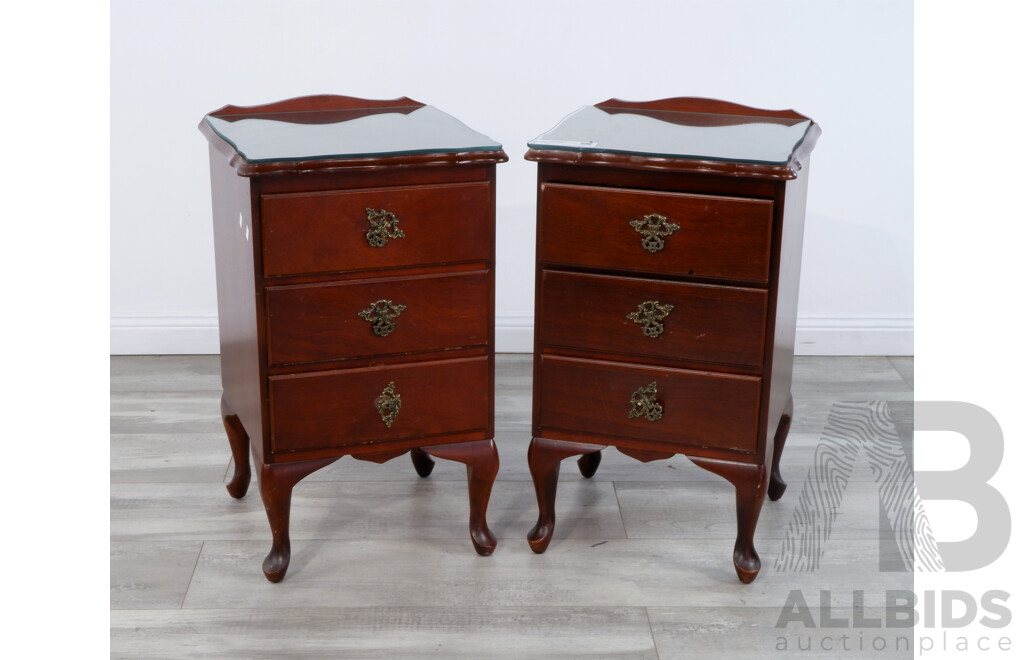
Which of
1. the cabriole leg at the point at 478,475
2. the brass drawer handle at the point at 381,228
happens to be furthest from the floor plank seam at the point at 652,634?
the brass drawer handle at the point at 381,228

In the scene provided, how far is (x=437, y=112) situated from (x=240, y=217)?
46cm

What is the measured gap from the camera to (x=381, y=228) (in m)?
1.85

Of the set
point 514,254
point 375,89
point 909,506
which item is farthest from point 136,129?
point 909,506

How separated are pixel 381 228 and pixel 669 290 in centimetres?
49

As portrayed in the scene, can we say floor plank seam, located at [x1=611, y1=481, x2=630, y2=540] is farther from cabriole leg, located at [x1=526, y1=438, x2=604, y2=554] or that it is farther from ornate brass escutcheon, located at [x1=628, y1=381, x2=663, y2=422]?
ornate brass escutcheon, located at [x1=628, y1=381, x2=663, y2=422]

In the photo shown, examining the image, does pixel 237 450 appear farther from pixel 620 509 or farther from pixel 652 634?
pixel 652 634

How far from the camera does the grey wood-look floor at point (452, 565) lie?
187 centimetres

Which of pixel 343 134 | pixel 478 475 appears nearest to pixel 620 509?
pixel 478 475

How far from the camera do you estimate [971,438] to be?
2100 mm

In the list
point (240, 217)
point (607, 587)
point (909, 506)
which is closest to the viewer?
point (240, 217)

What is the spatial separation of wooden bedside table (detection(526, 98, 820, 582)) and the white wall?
0.84 m

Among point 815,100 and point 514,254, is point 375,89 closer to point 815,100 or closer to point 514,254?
point 514,254

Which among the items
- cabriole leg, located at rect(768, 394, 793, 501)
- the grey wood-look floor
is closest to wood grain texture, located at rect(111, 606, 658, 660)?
the grey wood-look floor

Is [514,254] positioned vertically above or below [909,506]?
above
